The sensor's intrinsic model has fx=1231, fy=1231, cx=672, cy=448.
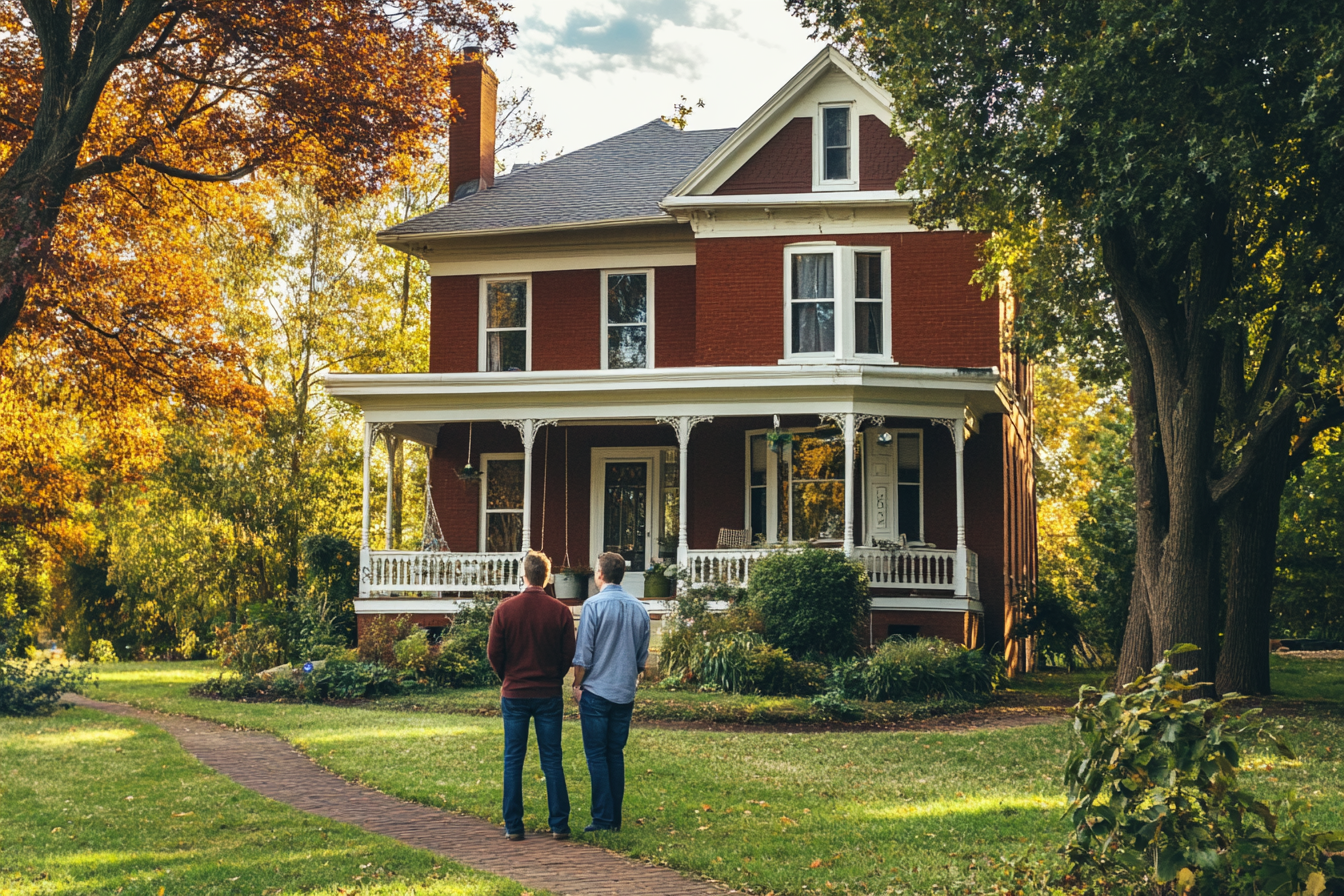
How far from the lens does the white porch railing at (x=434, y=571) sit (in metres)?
20.6

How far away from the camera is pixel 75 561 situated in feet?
110

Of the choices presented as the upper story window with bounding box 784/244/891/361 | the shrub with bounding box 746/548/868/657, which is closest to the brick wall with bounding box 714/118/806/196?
the upper story window with bounding box 784/244/891/361

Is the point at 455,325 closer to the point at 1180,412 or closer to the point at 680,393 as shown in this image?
the point at 680,393

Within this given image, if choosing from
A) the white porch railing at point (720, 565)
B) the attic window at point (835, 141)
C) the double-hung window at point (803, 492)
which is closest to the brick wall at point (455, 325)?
the double-hung window at point (803, 492)

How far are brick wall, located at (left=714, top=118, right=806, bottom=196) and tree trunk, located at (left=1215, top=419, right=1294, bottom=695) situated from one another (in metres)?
8.99

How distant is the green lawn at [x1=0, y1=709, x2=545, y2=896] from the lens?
21.7ft

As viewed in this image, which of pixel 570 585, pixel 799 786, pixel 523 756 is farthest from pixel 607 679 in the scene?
pixel 570 585

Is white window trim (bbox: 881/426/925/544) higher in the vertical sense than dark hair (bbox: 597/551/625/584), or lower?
higher

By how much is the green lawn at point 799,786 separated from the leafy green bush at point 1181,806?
1.08 m

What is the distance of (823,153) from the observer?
2150 cm

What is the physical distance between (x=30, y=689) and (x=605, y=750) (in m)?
10.2

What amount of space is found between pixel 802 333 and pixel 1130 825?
656 inches

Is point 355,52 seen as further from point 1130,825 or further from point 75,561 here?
point 75,561

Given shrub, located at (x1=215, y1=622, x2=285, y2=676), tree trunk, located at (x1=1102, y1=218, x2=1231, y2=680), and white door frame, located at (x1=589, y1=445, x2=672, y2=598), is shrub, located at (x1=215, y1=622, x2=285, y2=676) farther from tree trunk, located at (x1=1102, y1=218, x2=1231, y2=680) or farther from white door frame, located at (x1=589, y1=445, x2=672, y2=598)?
tree trunk, located at (x1=1102, y1=218, x2=1231, y2=680)
